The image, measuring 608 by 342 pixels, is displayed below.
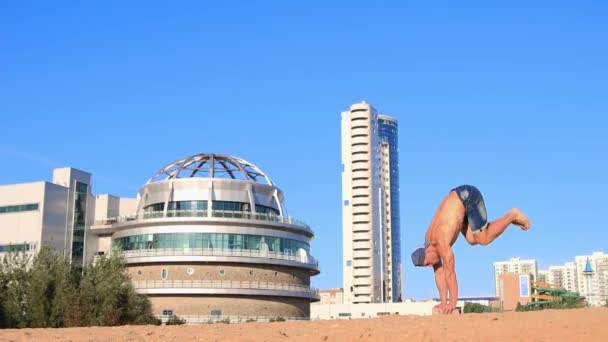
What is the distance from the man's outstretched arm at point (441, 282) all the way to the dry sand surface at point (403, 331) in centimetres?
294

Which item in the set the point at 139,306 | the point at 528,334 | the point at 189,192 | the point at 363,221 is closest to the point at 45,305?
the point at 139,306

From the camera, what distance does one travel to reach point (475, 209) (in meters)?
21.3

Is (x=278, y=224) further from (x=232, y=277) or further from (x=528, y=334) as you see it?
(x=528, y=334)

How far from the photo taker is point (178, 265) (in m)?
56.9

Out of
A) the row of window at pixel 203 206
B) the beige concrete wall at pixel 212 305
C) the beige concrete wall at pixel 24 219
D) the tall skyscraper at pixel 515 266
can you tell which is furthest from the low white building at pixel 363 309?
the tall skyscraper at pixel 515 266

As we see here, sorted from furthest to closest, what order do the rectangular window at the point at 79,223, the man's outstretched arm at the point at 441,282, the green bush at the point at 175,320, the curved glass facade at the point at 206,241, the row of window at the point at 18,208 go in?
1. the rectangular window at the point at 79,223
2. the row of window at the point at 18,208
3. the curved glass facade at the point at 206,241
4. the green bush at the point at 175,320
5. the man's outstretched arm at the point at 441,282

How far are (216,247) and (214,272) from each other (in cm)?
195

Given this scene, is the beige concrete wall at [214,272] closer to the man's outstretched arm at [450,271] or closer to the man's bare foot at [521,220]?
the man's outstretched arm at [450,271]

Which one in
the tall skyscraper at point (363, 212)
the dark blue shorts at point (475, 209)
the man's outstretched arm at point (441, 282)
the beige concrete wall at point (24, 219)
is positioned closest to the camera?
the man's outstretched arm at point (441, 282)

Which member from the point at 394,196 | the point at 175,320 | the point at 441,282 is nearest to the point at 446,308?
the point at 441,282

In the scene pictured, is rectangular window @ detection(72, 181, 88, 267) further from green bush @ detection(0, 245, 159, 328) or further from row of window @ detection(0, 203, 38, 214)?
green bush @ detection(0, 245, 159, 328)

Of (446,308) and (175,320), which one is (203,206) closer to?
(175,320)

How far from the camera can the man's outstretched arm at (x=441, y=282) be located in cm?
2109

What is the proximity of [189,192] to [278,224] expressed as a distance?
303 inches
